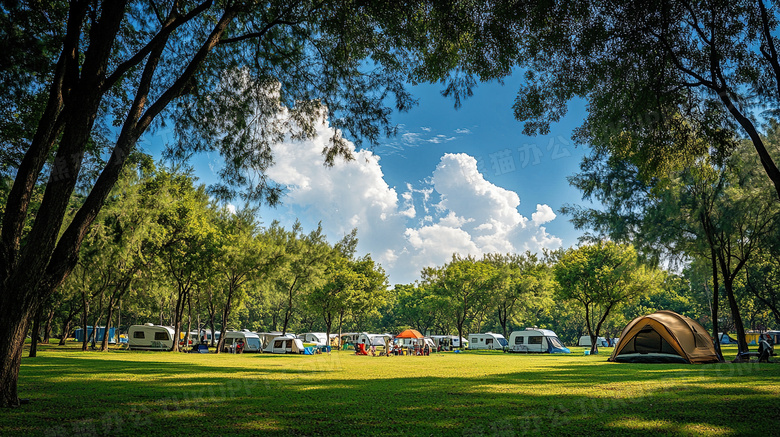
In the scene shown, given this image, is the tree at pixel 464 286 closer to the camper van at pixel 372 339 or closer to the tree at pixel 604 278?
the camper van at pixel 372 339

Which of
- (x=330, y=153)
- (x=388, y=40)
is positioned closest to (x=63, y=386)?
(x=330, y=153)

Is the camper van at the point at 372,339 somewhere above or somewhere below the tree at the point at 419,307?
below

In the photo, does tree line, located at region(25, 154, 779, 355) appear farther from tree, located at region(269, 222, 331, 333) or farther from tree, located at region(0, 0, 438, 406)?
tree, located at region(0, 0, 438, 406)

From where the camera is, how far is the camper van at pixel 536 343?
121 feet

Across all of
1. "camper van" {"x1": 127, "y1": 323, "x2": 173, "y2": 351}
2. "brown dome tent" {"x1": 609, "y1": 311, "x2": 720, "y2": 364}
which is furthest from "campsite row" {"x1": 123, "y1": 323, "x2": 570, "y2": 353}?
"brown dome tent" {"x1": 609, "y1": 311, "x2": 720, "y2": 364}

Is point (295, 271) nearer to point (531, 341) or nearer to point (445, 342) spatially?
point (445, 342)

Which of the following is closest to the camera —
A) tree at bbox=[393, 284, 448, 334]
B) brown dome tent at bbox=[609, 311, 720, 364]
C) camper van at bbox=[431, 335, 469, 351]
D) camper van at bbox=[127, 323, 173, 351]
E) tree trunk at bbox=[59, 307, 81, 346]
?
brown dome tent at bbox=[609, 311, 720, 364]

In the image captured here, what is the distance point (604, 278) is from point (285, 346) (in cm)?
2470

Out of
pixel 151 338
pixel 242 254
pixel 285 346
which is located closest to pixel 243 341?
pixel 285 346

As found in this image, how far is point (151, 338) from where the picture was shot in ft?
110

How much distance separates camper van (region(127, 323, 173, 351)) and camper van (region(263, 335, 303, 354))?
706cm

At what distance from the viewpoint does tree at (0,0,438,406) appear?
6191mm

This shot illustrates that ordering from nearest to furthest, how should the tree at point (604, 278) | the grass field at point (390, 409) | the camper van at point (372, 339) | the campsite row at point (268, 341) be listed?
the grass field at point (390, 409) → the campsite row at point (268, 341) → the tree at point (604, 278) → the camper van at point (372, 339)

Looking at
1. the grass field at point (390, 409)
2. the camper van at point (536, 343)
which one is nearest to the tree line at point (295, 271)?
the camper van at point (536, 343)
